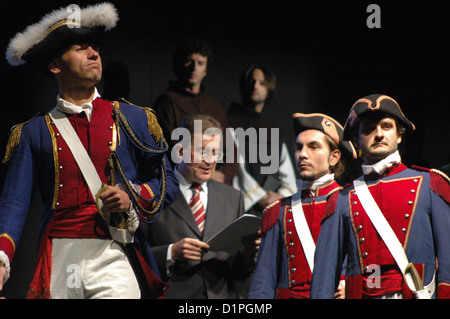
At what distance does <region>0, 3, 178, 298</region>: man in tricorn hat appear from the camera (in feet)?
11.8

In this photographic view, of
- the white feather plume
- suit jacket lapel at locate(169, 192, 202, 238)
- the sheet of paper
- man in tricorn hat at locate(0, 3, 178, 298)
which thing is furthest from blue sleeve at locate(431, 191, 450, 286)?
the white feather plume

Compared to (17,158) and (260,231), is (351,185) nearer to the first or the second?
(260,231)

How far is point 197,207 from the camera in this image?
4.70 metres

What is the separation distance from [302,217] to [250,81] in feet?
5.63

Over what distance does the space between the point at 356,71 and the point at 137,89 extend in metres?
1.50

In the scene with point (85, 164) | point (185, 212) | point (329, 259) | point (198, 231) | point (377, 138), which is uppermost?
point (377, 138)

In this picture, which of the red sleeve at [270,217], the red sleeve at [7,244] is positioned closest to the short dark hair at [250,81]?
the red sleeve at [270,217]

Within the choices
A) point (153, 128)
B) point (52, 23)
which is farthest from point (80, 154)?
point (52, 23)

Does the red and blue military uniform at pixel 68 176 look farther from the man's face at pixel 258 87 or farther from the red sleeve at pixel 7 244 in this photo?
the man's face at pixel 258 87

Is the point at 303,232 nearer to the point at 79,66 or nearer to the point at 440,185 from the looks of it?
the point at 440,185

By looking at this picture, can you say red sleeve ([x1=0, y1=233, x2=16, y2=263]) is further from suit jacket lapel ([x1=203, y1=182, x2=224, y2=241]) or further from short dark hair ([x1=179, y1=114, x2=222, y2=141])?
short dark hair ([x1=179, y1=114, x2=222, y2=141])

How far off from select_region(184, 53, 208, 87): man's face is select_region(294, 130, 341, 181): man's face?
133cm

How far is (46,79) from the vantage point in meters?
5.25
